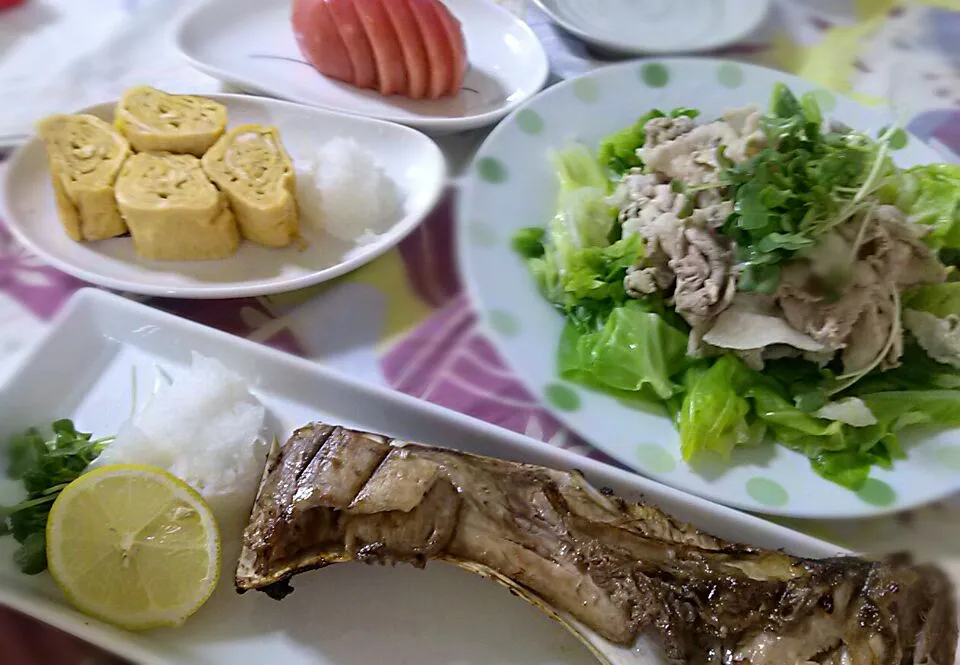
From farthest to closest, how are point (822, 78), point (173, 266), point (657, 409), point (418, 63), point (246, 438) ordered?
point (822, 78) → point (418, 63) → point (173, 266) → point (657, 409) → point (246, 438)

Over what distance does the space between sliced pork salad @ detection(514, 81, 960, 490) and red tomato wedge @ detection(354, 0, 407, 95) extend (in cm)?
59

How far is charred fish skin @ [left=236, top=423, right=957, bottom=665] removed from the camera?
3.06ft

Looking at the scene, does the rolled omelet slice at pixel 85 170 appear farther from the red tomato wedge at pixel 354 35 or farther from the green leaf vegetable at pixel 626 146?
the green leaf vegetable at pixel 626 146

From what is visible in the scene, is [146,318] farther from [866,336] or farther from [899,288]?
[899,288]

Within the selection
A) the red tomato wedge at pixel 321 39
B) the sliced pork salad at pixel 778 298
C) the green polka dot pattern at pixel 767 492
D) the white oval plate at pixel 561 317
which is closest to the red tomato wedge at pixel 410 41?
the red tomato wedge at pixel 321 39

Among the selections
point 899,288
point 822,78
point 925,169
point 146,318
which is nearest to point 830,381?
point 899,288

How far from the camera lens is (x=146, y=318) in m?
1.31

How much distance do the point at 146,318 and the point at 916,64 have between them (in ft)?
6.69

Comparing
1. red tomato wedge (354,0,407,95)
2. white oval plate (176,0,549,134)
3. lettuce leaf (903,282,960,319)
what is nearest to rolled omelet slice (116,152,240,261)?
white oval plate (176,0,549,134)

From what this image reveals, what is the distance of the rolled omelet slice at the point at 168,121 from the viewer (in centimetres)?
155

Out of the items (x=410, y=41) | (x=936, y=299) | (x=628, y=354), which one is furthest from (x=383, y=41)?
(x=936, y=299)

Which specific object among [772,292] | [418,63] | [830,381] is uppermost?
[418,63]

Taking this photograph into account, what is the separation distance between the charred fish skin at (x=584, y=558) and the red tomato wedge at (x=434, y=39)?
101cm

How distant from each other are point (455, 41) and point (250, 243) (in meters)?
0.69
